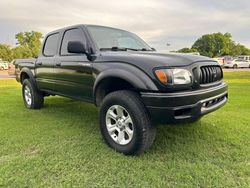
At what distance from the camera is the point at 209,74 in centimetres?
333

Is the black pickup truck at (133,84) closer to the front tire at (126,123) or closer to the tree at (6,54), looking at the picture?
the front tire at (126,123)

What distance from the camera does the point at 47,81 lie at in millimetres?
5109

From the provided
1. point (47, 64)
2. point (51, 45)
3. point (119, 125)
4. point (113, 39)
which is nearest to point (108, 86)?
point (119, 125)

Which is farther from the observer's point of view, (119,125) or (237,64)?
(237,64)

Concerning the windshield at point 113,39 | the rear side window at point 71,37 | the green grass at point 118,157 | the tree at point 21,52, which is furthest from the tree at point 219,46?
the green grass at point 118,157

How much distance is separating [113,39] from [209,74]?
172cm

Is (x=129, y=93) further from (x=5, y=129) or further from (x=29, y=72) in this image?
(x=29, y=72)

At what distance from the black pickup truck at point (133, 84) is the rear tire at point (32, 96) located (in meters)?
1.58

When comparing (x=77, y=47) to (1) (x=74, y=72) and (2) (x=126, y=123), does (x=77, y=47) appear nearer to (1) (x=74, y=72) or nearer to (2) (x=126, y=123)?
(1) (x=74, y=72)

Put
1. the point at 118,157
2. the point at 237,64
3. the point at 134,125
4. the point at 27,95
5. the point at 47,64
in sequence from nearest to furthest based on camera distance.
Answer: the point at 134,125
the point at 118,157
the point at 47,64
the point at 27,95
the point at 237,64

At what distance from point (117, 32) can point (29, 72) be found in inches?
→ 98.3

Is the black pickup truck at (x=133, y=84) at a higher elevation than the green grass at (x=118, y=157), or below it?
higher

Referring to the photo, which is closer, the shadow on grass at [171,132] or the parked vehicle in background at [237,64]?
the shadow on grass at [171,132]

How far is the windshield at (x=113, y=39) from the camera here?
157 inches
